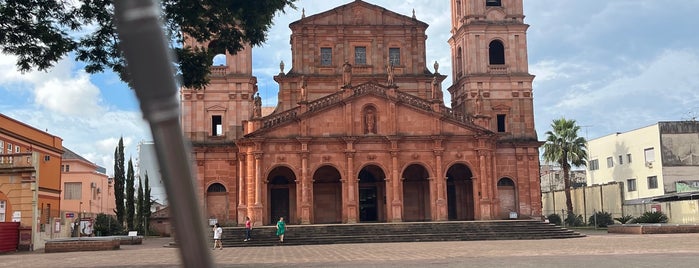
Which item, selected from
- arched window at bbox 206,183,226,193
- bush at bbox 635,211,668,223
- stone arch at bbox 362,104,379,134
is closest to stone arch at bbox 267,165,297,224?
arched window at bbox 206,183,226,193

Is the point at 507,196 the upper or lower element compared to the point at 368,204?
upper

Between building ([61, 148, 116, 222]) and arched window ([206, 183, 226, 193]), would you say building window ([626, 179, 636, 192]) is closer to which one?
arched window ([206, 183, 226, 193])

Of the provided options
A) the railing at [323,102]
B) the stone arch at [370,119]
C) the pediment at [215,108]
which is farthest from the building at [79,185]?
the stone arch at [370,119]

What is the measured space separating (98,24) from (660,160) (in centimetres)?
5489

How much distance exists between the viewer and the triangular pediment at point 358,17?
5003 cm

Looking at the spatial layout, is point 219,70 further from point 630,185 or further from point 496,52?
point 630,185

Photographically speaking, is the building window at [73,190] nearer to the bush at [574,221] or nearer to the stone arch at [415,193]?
the stone arch at [415,193]

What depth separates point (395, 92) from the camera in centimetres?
4409

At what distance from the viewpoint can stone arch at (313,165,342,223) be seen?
46844 millimetres

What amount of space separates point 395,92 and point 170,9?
30.1m

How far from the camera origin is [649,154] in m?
60.9

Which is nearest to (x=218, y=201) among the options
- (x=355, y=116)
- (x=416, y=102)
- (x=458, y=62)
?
(x=355, y=116)

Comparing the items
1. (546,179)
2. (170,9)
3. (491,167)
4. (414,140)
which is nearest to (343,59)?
(414,140)

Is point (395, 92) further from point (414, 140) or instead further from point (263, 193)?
point (263, 193)
